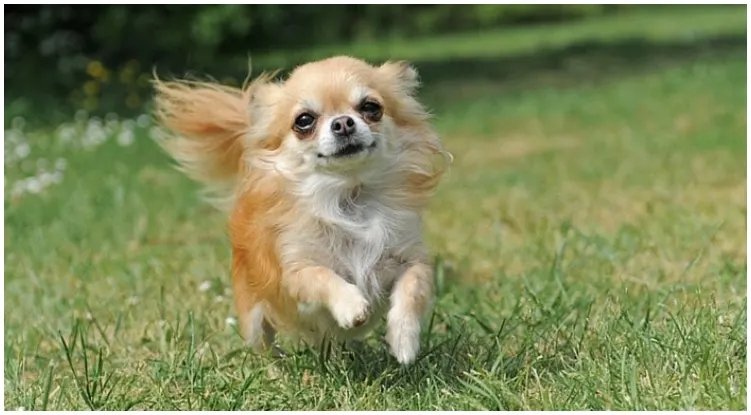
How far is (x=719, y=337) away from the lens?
311 cm

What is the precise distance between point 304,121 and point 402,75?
1.44 ft

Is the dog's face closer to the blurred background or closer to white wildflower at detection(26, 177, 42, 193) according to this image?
the blurred background

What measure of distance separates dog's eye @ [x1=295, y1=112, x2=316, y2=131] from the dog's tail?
47 centimetres

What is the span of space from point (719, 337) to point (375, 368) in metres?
0.96

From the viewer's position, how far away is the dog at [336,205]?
10.4 feet

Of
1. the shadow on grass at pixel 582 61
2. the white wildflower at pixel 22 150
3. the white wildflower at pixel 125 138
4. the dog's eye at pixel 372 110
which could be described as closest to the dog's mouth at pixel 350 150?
the dog's eye at pixel 372 110

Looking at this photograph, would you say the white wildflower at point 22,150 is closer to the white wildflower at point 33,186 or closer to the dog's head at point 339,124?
the white wildflower at point 33,186

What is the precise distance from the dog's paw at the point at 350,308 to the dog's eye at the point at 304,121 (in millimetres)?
484

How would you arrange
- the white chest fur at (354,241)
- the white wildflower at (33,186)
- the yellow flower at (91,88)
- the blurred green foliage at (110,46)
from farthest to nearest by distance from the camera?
1. the blurred green foliage at (110,46)
2. the yellow flower at (91,88)
3. the white wildflower at (33,186)
4. the white chest fur at (354,241)

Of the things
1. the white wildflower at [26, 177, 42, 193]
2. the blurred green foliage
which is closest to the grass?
the white wildflower at [26, 177, 42, 193]

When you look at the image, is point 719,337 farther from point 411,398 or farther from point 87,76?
point 87,76

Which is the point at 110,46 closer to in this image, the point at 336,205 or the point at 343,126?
the point at 336,205

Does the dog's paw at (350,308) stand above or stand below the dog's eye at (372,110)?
below

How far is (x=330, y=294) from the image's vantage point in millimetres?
3117
